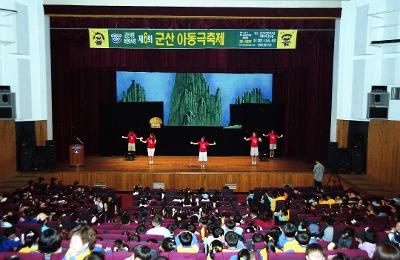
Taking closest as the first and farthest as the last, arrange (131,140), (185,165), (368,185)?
(368,185) → (185,165) → (131,140)

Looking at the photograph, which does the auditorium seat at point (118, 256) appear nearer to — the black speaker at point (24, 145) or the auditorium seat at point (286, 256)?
the auditorium seat at point (286, 256)

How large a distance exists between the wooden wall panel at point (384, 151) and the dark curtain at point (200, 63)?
2.50m

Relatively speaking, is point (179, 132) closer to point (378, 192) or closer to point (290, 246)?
point (378, 192)

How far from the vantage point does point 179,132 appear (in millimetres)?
20562

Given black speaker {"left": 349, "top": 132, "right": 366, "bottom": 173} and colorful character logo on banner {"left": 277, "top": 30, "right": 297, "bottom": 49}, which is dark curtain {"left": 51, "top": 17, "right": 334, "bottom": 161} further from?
black speaker {"left": 349, "top": 132, "right": 366, "bottom": 173}

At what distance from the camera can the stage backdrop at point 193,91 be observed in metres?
20.2

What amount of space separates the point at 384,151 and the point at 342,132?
214 cm

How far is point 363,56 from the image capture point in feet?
54.3

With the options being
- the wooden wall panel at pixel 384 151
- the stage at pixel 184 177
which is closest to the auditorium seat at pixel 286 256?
the wooden wall panel at pixel 384 151

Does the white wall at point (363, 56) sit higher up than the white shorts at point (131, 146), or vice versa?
the white wall at point (363, 56)

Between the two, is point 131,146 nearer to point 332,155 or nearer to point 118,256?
point 332,155

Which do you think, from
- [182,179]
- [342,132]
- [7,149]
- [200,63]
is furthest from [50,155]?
[342,132]

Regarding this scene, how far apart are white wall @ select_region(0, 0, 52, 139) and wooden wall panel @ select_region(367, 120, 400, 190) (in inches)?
522

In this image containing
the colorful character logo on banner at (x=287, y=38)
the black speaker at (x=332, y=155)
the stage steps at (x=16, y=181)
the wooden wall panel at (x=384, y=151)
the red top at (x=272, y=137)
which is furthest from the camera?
the red top at (x=272, y=137)
